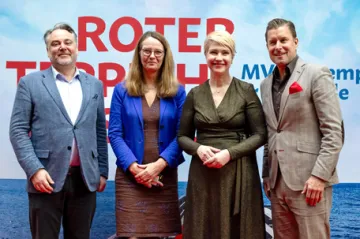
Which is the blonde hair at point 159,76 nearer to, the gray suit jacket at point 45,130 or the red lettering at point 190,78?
the gray suit jacket at point 45,130

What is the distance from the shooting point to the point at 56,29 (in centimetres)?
250

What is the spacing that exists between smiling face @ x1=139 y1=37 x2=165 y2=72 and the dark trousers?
730mm

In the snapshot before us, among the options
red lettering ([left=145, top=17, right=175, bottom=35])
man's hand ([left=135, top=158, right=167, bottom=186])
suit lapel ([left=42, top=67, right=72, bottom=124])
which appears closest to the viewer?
suit lapel ([left=42, top=67, right=72, bottom=124])

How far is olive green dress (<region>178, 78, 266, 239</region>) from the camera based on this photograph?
7.72 feet

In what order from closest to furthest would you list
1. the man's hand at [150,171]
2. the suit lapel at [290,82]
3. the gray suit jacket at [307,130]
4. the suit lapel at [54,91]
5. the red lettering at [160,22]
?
1. the gray suit jacket at [307,130]
2. the suit lapel at [290,82]
3. the suit lapel at [54,91]
4. the man's hand at [150,171]
5. the red lettering at [160,22]

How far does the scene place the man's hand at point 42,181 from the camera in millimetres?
2348

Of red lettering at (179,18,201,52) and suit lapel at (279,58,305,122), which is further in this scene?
red lettering at (179,18,201,52)

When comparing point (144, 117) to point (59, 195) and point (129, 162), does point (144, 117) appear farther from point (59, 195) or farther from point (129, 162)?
point (59, 195)

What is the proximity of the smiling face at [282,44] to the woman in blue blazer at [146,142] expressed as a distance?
631 mm

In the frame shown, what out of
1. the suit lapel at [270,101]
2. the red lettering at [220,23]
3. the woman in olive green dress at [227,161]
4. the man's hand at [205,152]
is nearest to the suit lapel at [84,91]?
the woman in olive green dress at [227,161]

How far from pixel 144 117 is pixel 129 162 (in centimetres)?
28

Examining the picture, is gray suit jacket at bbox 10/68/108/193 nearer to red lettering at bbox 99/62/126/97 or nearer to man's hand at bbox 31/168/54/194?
man's hand at bbox 31/168/54/194

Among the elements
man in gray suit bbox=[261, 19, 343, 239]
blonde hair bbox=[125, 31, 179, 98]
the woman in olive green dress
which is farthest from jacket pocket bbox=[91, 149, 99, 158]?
man in gray suit bbox=[261, 19, 343, 239]

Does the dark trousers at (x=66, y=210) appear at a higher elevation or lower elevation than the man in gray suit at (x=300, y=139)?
lower
